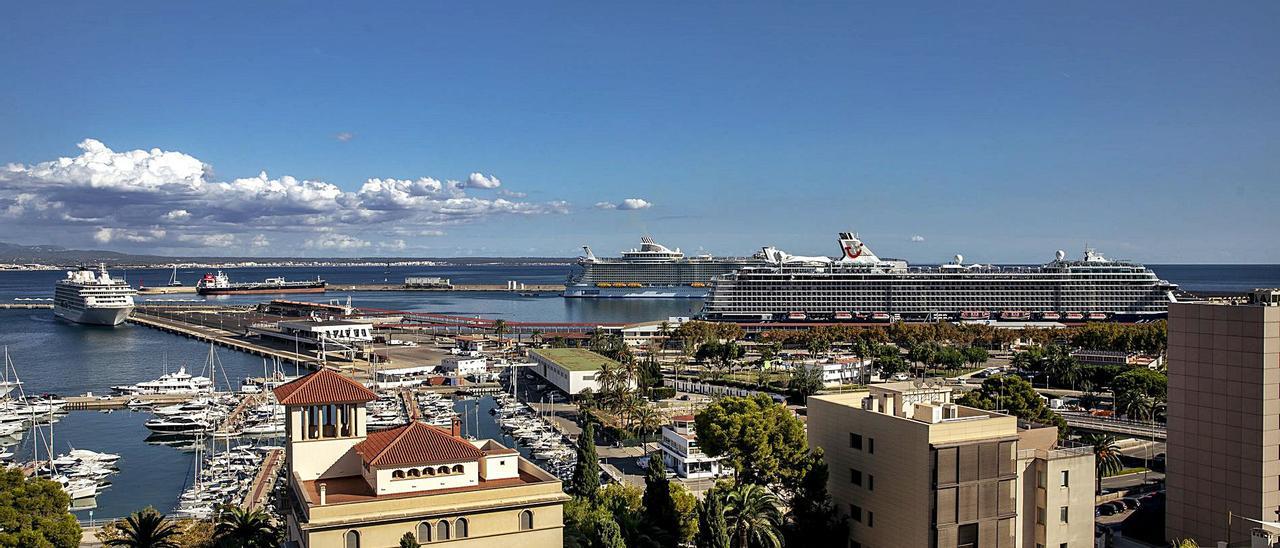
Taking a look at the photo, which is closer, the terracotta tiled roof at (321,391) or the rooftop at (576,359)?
the terracotta tiled roof at (321,391)

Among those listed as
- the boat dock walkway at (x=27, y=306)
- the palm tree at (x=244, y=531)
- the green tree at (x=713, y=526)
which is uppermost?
the green tree at (x=713, y=526)

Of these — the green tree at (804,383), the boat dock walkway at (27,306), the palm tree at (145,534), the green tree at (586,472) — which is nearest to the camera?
the palm tree at (145,534)

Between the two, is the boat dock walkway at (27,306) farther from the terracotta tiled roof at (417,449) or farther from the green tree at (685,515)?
the terracotta tiled roof at (417,449)

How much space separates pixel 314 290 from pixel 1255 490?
196 meters

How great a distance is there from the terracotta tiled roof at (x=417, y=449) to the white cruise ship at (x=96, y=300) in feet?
358

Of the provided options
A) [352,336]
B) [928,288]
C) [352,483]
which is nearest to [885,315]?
[928,288]

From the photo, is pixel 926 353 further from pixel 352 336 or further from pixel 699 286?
pixel 699 286

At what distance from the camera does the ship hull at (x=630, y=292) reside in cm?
16838

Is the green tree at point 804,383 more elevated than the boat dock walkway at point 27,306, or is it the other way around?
the green tree at point 804,383

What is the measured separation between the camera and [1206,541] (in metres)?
24.3

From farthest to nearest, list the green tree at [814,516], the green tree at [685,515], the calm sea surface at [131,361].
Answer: the calm sea surface at [131,361], the green tree at [685,515], the green tree at [814,516]

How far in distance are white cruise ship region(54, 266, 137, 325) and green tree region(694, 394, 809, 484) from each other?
105423 mm

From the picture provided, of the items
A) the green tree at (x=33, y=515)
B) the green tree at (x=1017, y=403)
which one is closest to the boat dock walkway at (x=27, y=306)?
the green tree at (x=33, y=515)

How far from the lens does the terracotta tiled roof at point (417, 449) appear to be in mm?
18078
